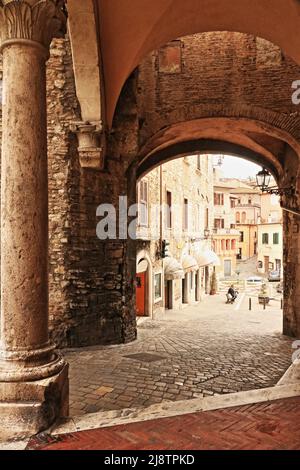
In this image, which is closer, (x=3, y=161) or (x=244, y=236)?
(x=3, y=161)

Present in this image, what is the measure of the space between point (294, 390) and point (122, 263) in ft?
16.4

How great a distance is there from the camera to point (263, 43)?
340 inches

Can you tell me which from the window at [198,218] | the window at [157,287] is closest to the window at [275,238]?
the window at [198,218]

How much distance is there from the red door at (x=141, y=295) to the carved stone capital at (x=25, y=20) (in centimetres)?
1063

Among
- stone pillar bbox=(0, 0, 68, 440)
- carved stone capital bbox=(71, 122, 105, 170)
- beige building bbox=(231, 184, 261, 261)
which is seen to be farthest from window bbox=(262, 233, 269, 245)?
stone pillar bbox=(0, 0, 68, 440)

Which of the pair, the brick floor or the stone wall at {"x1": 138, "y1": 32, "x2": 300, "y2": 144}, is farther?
the stone wall at {"x1": 138, "y1": 32, "x2": 300, "y2": 144}

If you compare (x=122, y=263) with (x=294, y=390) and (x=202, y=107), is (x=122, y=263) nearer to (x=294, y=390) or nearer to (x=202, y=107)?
(x=202, y=107)

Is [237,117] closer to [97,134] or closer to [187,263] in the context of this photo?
[97,134]

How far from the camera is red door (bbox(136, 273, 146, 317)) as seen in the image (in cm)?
1321

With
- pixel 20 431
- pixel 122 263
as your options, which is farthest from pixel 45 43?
pixel 122 263

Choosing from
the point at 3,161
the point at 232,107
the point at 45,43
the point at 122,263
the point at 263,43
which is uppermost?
the point at 263,43

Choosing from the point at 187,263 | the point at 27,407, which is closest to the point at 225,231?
the point at 187,263

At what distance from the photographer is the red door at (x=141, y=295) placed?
13.2 metres

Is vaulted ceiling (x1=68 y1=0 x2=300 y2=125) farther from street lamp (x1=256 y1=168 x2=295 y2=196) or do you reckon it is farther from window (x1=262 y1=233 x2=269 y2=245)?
window (x1=262 y1=233 x2=269 y2=245)
